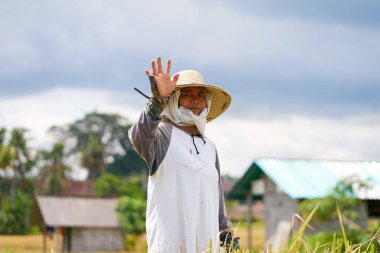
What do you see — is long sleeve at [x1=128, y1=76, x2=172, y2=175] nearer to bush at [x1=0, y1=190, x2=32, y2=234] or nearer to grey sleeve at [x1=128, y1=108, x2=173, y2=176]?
grey sleeve at [x1=128, y1=108, x2=173, y2=176]

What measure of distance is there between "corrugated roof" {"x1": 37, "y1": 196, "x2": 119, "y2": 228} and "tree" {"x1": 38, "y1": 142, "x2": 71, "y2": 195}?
1727cm

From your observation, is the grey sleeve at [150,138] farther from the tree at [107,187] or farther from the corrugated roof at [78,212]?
the tree at [107,187]

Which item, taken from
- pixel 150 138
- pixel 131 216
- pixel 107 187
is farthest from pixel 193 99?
pixel 107 187

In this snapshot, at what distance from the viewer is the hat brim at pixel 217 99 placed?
132 inches

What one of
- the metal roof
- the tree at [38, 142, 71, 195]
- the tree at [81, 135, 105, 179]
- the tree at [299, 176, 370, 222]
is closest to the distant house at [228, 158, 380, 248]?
the metal roof

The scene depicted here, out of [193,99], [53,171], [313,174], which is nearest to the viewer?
[193,99]

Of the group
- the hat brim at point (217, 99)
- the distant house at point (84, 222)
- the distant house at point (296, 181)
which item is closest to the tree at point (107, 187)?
the distant house at point (84, 222)

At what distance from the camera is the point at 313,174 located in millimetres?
18281

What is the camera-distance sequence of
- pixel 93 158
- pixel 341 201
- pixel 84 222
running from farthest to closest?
pixel 93 158 < pixel 84 222 < pixel 341 201

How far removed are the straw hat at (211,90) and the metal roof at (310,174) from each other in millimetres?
13079

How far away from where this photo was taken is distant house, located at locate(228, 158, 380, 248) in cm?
1717

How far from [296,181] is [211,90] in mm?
14745

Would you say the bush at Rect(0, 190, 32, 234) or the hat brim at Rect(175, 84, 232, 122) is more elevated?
the hat brim at Rect(175, 84, 232, 122)

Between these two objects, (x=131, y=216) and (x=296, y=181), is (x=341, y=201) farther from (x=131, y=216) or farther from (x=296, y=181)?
(x=131, y=216)
